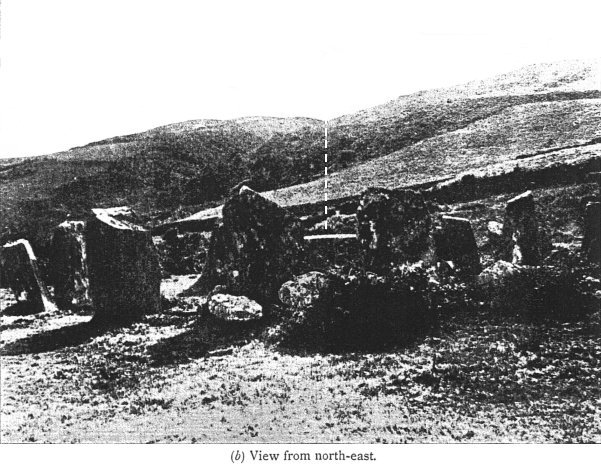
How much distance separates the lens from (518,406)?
815 cm

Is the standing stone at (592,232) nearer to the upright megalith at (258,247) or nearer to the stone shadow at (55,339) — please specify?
the upright megalith at (258,247)

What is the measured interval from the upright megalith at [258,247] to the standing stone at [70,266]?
3.35m

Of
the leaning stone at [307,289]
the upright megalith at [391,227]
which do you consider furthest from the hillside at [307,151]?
the leaning stone at [307,289]

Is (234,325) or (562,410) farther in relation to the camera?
(234,325)

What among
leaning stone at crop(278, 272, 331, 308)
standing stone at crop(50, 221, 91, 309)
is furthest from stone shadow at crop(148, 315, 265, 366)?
standing stone at crop(50, 221, 91, 309)

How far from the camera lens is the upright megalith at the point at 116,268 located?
1229 cm

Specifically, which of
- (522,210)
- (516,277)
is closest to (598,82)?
(522,210)

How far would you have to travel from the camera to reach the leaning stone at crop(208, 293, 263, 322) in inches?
460

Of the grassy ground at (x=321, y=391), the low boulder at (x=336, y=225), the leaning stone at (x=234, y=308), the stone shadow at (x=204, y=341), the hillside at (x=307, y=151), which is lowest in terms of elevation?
the grassy ground at (x=321, y=391)

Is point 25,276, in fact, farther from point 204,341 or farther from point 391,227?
point 391,227

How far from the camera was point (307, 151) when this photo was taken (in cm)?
2528

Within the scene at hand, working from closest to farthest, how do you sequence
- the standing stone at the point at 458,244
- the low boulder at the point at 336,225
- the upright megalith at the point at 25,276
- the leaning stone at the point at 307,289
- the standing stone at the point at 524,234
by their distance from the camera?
the leaning stone at the point at 307,289 → the standing stone at the point at 524,234 → the standing stone at the point at 458,244 → the upright megalith at the point at 25,276 → the low boulder at the point at 336,225

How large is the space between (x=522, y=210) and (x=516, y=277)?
244 centimetres
